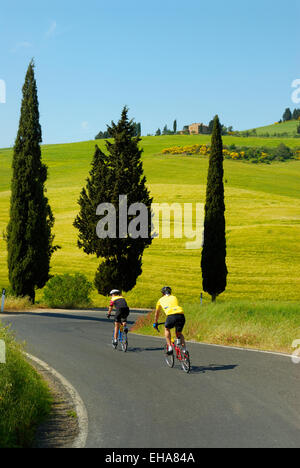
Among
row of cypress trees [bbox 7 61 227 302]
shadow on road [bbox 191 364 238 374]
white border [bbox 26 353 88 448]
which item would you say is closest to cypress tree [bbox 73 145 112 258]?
row of cypress trees [bbox 7 61 227 302]

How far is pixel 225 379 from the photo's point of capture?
10625 mm

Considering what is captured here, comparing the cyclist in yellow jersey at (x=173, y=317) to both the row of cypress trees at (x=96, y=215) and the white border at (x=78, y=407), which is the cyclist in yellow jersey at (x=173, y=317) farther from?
the row of cypress trees at (x=96, y=215)

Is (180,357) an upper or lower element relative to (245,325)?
upper

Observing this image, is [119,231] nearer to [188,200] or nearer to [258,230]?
[258,230]

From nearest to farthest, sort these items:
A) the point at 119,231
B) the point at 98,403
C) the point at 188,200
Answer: the point at 98,403 → the point at 119,231 → the point at 188,200

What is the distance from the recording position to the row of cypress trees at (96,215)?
29594 mm

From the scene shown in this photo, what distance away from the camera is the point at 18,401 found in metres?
8.01

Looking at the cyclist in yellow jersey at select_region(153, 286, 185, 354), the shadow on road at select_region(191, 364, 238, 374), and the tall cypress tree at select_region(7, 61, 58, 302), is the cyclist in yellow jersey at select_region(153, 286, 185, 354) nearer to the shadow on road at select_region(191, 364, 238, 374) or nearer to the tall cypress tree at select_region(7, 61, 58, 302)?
the shadow on road at select_region(191, 364, 238, 374)

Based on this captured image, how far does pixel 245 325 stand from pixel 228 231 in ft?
123

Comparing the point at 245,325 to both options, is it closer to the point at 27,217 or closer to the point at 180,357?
the point at 180,357

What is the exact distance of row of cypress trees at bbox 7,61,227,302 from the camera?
29594 millimetres

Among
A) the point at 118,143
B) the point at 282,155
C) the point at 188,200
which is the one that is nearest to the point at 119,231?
the point at 118,143

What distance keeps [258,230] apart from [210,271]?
66.4 feet

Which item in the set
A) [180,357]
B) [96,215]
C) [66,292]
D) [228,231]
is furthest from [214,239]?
[180,357]
